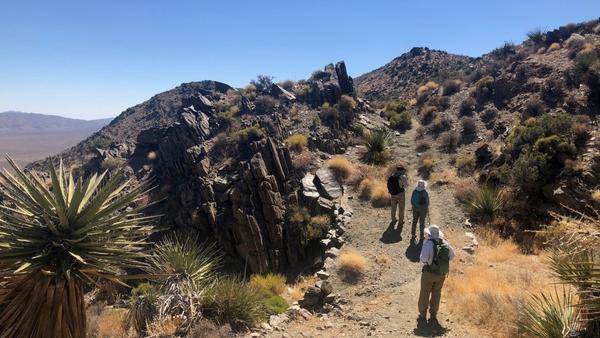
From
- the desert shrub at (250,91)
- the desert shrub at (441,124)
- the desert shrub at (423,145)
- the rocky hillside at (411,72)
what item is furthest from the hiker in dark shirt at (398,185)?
the rocky hillside at (411,72)

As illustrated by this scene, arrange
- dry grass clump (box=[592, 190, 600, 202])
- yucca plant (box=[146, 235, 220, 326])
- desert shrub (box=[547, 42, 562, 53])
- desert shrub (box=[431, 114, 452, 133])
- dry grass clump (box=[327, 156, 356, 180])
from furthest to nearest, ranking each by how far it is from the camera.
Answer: desert shrub (box=[547, 42, 562, 53]) < desert shrub (box=[431, 114, 452, 133]) < dry grass clump (box=[327, 156, 356, 180]) < dry grass clump (box=[592, 190, 600, 202]) < yucca plant (box=[146, 235, 220, 326])

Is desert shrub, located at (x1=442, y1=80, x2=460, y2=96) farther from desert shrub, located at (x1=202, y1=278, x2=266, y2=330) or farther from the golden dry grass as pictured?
the golden dry grass

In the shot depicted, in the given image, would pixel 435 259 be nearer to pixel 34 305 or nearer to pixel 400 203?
pixel 400 203

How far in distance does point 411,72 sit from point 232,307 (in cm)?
4543

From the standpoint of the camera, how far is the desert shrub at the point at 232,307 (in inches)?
339

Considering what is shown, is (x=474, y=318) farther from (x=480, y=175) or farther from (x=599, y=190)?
(x=480, y=175)

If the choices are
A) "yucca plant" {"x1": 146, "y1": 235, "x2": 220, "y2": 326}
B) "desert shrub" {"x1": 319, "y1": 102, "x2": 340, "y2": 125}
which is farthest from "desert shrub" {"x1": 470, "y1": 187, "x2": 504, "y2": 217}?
"desert shrub" {"x1": 319, "y1": 102, "x2": 340, "y2": 125}

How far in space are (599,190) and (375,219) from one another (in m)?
7.44

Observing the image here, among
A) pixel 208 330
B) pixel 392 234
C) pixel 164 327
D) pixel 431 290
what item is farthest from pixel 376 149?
pixel 164 327

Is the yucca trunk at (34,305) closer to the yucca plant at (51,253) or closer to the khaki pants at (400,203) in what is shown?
the yucca plant at (51,253)

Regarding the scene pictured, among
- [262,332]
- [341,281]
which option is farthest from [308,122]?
[262,332]

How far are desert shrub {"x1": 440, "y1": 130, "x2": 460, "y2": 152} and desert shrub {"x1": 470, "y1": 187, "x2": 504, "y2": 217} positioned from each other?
25.6 feet

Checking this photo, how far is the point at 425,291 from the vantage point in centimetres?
816

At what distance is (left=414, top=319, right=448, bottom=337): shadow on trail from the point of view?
789cm
